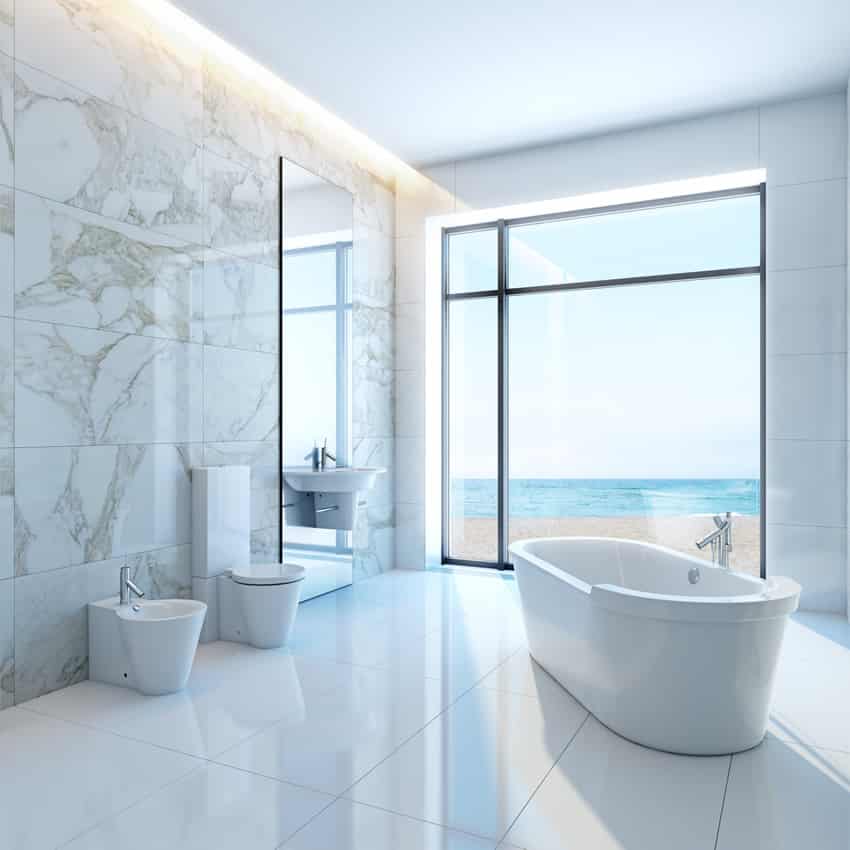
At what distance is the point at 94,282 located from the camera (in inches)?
123

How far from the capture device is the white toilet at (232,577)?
11.5 feet

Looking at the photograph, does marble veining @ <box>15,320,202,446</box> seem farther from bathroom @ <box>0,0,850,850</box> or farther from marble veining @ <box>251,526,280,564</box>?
marble veining @ <box>251,526,280,564</box>

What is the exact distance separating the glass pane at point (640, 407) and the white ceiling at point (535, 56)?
7.22 feet

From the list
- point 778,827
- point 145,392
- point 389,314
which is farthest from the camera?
point 389,314

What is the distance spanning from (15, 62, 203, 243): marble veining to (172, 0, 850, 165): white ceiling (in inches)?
25.9

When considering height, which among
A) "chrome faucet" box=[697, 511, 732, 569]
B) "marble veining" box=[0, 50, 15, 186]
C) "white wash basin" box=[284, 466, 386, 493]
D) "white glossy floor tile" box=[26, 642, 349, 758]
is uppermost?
"marble veining" box=[0, 50, 15, 186]

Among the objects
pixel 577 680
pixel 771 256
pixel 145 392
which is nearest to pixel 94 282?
pixel 145 392

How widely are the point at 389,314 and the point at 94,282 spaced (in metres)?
2.66

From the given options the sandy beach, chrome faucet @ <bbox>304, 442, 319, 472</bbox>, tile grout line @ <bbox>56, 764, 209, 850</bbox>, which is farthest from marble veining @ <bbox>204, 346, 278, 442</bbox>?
the sandy beach

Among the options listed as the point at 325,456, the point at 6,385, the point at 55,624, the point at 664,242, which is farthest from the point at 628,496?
the point at 6,385

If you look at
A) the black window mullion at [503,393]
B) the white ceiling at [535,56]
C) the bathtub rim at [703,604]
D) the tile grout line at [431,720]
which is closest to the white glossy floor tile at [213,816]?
the tile grout line at [431,720]

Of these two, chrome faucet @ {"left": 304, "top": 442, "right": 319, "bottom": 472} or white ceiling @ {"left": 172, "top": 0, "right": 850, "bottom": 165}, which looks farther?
chrome faucet @ {"left": 304, "top": 442, "right": 319, "bottom": 472}

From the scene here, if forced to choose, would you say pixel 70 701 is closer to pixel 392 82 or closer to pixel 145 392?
pixel 145 392

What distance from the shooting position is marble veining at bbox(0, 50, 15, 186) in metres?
2.75
